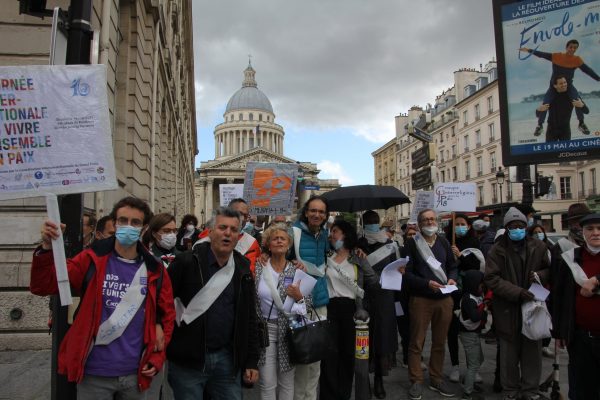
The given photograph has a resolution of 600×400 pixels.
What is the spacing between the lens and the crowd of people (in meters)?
2.59

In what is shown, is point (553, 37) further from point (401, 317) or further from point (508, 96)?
point (401, 317)

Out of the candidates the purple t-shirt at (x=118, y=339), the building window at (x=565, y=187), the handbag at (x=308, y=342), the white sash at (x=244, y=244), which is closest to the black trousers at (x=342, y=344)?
the handbag at (x=308, y=342)

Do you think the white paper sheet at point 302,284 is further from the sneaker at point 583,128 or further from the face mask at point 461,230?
the sneaker at point 583,128

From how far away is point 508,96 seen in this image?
6.62 m

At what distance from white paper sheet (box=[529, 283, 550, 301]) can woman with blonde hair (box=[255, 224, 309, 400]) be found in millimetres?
2293

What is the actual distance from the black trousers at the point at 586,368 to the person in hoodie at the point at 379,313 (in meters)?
1.68

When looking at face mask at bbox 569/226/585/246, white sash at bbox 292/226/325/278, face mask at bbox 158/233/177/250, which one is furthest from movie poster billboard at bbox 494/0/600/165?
face mask at bbox 158/233/177/250

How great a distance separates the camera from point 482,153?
2013 inches

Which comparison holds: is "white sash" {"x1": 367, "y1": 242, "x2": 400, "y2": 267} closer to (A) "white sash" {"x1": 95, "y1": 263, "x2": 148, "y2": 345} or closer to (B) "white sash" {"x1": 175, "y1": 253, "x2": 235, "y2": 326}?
(B) "white sash" {"x1": 175, "y1": 253, "x2": 235, "y2": 326}

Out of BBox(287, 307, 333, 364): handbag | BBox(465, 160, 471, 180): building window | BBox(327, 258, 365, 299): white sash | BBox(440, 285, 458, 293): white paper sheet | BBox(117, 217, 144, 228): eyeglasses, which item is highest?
BBox(465, 160, 471, 180): building window

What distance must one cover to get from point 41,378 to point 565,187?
4793 cm

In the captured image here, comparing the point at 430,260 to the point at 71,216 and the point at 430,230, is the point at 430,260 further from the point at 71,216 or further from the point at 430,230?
the point at 71,216

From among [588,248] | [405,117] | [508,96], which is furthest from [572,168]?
[588,248]

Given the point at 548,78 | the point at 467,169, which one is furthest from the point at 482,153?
the point at 548,78
